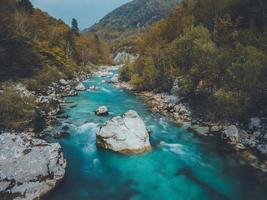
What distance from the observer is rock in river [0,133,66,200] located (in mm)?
14844

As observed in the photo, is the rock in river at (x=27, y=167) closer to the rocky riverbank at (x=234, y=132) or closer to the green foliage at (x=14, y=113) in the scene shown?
the green foliage at (x=14, y=113)

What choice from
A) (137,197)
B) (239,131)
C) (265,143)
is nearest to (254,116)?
(239,131)

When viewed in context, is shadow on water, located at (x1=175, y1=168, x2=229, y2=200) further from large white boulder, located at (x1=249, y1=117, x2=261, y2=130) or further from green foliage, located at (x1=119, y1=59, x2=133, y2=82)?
green foliage, located at (x1=119, y1=59, x2=133, y2=82)

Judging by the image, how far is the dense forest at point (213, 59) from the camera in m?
26.4

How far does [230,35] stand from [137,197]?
32514mm

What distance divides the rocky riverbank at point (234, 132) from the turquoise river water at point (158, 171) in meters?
1.14

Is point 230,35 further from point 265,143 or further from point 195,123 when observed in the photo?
point 265,143

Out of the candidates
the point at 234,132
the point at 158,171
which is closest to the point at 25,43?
the point at 158,171

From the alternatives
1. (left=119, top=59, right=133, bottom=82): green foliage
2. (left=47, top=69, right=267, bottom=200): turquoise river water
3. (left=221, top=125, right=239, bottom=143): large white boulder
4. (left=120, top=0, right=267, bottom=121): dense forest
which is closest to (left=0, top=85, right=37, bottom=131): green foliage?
(left=47, top=69, right=267, bottom=200): turquoise river water

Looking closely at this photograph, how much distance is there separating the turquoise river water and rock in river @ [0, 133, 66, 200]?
3.00 feet

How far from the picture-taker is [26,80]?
3925 cm

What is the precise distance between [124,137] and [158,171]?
4244mm

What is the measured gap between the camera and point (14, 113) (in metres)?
23.6

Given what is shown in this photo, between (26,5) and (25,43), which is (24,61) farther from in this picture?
(26,5)
